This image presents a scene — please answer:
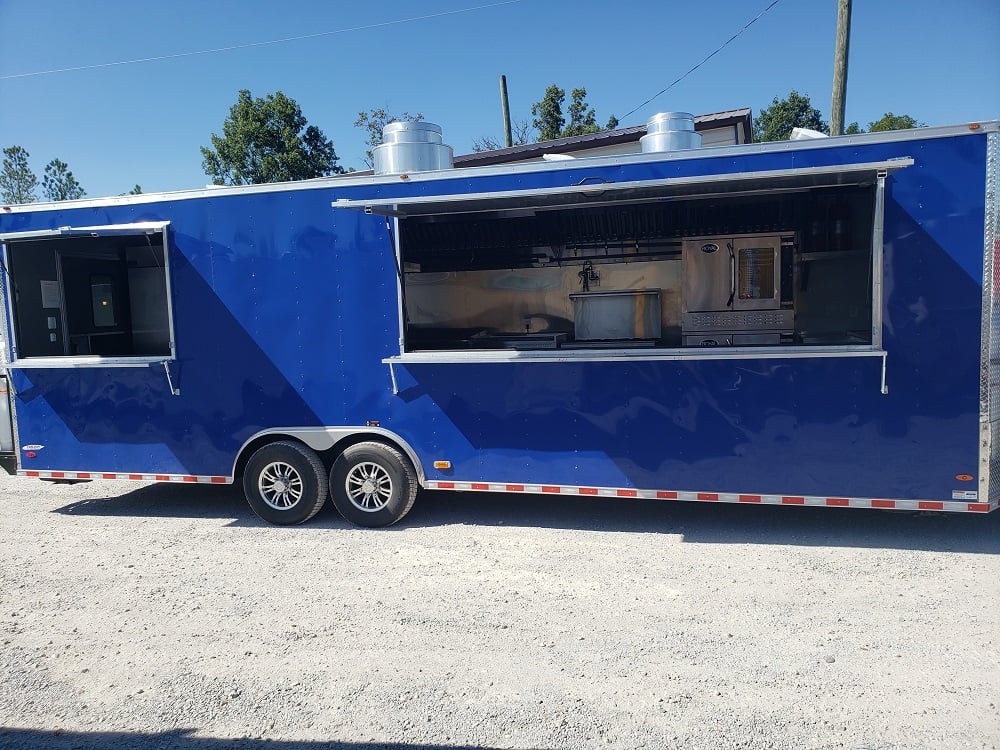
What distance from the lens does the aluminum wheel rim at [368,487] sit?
6.11m

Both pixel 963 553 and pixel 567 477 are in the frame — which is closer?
pixel 963 553

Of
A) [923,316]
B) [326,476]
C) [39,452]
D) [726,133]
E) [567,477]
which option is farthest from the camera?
[726,133]

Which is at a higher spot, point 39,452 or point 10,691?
point 39,452

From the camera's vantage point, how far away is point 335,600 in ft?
15.2

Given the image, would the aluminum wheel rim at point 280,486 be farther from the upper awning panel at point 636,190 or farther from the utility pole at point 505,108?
the utility pole at point 505,108

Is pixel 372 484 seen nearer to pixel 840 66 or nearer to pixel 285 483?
pixel 285 483

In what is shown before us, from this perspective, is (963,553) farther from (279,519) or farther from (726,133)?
(726,133)

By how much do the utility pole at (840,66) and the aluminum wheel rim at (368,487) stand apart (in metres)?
9.38

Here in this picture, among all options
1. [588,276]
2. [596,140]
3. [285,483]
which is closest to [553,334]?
[588,276]

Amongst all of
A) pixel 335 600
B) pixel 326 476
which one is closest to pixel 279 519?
pixel 326 476

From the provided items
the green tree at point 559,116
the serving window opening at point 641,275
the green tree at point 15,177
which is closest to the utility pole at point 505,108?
the green tree at point 559,116

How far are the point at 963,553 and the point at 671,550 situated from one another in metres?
1.95

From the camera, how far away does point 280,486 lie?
247 inches

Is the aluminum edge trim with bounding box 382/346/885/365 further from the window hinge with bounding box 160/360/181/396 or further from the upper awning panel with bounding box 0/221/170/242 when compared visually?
the upper awning panel with bounding box 0/221/170/242
